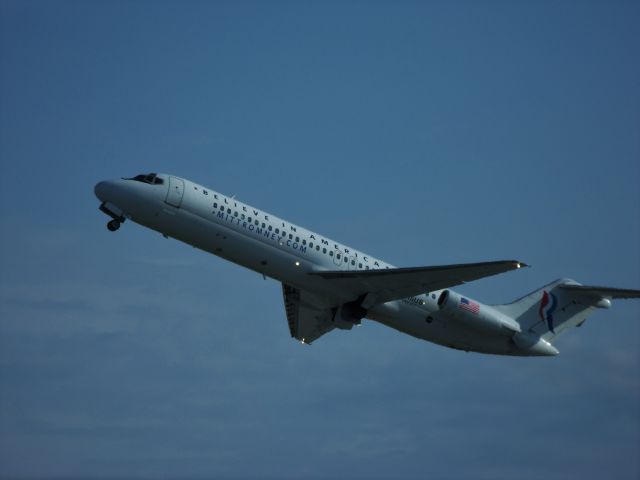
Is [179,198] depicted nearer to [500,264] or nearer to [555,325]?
[500,264]

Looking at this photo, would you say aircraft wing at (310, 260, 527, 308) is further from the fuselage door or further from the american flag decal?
the fuselage door

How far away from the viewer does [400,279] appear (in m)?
37.1

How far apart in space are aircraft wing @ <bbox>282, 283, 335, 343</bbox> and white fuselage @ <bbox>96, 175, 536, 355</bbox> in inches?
103

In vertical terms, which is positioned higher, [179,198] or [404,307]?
[179,198]

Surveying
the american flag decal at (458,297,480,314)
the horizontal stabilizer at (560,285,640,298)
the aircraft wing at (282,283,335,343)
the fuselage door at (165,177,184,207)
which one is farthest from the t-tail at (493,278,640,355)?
the fuselage door at (165,177,184,207)

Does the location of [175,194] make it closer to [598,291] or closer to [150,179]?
[150,179]

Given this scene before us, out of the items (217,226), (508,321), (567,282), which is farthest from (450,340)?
(217,226)

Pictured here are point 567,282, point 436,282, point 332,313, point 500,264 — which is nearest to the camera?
point 500,264

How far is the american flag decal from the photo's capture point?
1549 inches

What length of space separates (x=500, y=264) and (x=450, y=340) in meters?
6.55

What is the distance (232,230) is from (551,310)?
14954mm

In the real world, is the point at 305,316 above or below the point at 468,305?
above

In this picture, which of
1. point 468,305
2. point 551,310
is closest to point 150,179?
point 468,305

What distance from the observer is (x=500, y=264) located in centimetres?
3456
